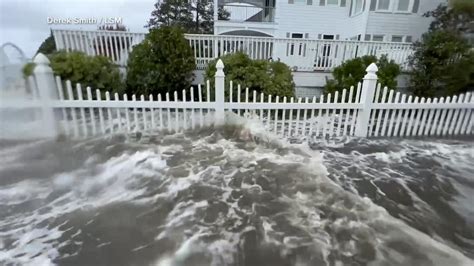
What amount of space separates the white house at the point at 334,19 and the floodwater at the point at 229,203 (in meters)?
7.75

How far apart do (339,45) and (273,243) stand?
22.1ft

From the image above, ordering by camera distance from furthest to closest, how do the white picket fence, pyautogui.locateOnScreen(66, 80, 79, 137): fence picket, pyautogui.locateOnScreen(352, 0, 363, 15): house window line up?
pyautogui.locateOnScreen(352, 0, 363, 15): house window → the white picket fence → pyautogui.locateOnScreen(66, 80, 79, 137): fence picket

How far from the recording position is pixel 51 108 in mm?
3619

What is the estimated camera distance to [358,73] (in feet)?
20.6

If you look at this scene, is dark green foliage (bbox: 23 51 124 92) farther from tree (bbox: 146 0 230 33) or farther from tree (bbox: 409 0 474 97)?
tree (bbox: 146 0 230 33)

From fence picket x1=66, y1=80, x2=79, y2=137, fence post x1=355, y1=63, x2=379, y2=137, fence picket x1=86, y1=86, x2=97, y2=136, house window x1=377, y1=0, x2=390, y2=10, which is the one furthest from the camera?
house window x1=377, y1=0, x2=390, y2=10

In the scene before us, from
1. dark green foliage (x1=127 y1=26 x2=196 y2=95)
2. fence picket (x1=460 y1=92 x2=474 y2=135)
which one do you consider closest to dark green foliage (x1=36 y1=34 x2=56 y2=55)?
dark green foliage (x1=127 y1=26 x2=196 y2=95)

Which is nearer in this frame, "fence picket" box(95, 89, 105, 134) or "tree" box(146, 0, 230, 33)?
"fence picket" box(95, 89, 105, 134)

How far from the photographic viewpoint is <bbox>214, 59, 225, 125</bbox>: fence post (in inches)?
179

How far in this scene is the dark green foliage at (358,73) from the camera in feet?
20.3

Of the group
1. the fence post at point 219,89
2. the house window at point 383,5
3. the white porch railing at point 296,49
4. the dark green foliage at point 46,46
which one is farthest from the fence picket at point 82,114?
the house window at point 383,5

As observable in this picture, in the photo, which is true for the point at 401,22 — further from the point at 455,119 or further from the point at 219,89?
the point at 219,89

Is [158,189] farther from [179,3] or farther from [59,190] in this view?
[179,3]

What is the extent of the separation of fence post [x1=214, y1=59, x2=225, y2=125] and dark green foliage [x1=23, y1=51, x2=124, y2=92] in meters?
1.75
